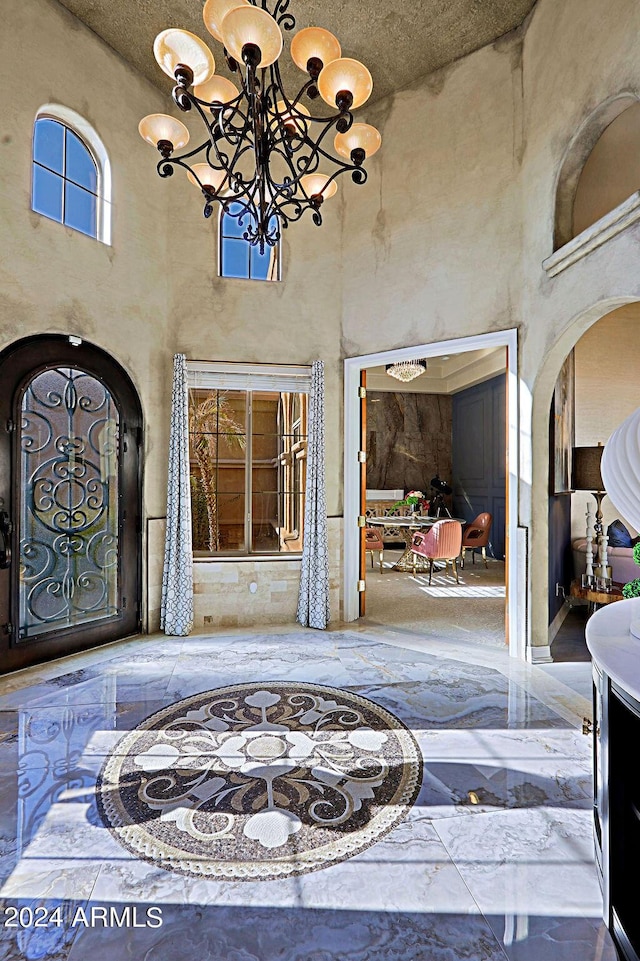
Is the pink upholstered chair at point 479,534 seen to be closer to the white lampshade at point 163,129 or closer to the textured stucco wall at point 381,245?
the textured stucco wall at point 381,245

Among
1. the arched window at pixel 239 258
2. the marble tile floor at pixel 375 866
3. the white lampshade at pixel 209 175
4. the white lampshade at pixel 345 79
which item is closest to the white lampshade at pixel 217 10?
the white lampshade at pixel 345 79

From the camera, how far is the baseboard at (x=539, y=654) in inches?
154

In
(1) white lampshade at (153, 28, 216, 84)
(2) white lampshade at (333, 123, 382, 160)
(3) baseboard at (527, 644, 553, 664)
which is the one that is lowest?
(3) baseboard at (527, 644, 553, 664)

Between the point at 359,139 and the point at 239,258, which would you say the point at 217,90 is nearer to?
the point at 359,139

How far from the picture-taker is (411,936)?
5.06 feet

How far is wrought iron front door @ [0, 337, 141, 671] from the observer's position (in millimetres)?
3670

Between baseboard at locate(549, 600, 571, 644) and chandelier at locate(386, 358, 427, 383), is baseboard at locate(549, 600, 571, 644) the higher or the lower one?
the lower one

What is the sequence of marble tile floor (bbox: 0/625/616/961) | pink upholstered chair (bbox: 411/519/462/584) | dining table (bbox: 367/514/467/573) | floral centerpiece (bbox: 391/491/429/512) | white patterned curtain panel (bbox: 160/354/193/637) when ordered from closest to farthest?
marble tile floor (bbox: 0/625/616/961) < white patterned curtain panel (bbox: 160/354/193/637) < pink upholstered chair (bbox: 411/519/462/584) < dining table (bbox: 367/514/467/573) < floral centerpiece (bbox: 391/491/429/512)

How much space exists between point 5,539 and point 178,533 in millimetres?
1399

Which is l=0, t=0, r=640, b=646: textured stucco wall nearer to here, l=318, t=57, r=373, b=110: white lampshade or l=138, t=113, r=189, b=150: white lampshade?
l=138, t=113, r=189, b=150: white lampshade

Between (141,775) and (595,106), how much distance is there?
456 cm

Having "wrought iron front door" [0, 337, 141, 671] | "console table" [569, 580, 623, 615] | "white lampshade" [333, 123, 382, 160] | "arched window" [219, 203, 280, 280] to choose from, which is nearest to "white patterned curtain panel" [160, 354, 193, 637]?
"wrought iron front door" [0, 337, 141, 671]

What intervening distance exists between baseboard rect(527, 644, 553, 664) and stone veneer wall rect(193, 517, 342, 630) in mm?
1811

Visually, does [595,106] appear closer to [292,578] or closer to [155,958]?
[292,578]
